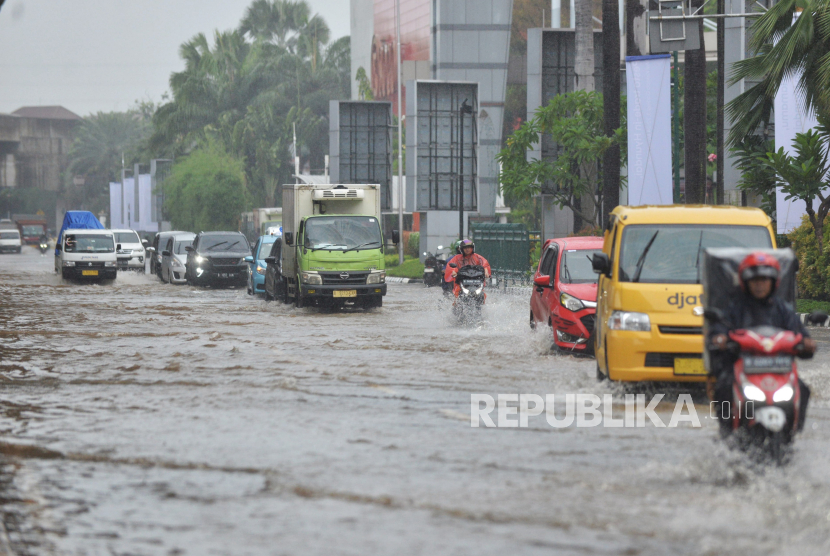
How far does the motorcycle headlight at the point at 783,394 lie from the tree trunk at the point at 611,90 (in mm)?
20141

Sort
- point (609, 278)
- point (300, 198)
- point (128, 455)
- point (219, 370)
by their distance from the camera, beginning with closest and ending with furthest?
point (128, 455) → point (609, 278) → point (219, 370) → point (300, 198)

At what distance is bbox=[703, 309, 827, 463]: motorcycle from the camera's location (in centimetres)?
759

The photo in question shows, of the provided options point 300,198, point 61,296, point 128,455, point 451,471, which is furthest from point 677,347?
point 61,296

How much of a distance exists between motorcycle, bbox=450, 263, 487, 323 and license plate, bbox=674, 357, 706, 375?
30.1ft

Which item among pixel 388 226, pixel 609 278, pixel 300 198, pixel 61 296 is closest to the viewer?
pixel 609 278

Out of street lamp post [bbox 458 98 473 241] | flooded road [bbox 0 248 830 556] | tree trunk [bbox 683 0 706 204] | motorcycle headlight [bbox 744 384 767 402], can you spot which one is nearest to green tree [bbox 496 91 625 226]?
street lamp post [bbox 458 98 473 241]

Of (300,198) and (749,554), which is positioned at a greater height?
(300,198)

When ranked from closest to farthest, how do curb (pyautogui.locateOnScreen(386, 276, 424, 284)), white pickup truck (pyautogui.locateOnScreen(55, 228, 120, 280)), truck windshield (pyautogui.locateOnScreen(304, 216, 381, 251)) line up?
truck windshield (pyautogui.locateOnScreen(304, 216, 381, 251)), white pickup truck (pyautogui.locateOnScreen(55, 228, 120, 280)), curb (pyautogui.locateOnScreen(386, 276, 424, 284))

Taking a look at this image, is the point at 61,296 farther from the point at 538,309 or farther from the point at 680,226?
the point at 680,226

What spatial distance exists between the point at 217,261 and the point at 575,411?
26.4 metres

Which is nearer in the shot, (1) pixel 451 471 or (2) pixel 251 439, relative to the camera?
(1) pixel 451 471

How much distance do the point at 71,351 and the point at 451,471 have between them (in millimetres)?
10594

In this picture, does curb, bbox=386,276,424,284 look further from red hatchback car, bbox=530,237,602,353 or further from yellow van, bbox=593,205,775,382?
yellow van, bbox=593,205,775,382

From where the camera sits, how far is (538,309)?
17156 millimetres
